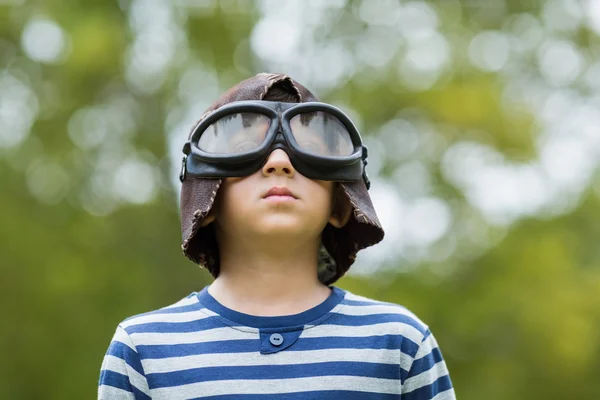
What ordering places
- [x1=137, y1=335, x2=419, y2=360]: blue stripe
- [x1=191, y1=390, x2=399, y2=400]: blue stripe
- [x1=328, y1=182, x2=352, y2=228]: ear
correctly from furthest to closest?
[x1=328, y1=182, x2=352, y2=228]: ear, [x1=137, y1=335, x2=419, y2=360]: blue stripe, [x1=191, y1=390, x2=399, y2=400]: blue stripe

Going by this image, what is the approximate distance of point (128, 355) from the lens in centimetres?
289

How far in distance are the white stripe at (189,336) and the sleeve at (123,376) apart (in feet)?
0.14

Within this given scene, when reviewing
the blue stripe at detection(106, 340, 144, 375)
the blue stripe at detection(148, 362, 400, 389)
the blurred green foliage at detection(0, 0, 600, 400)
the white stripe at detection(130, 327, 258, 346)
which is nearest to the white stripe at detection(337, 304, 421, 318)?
the blue stripe at detection(148, 362, 400, 389)

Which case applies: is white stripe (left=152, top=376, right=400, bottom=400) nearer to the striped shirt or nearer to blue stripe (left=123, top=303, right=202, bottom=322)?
the striped shirt

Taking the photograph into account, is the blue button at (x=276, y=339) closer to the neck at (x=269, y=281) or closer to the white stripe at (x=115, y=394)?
the neck at (x=269, y=281)

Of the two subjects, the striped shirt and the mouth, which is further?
the mouth

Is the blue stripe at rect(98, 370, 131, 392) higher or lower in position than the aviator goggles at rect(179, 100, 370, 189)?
lower

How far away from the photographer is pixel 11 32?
458 inches

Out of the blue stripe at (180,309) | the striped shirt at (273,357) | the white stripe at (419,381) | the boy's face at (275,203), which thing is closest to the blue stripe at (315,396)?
the striped shirt at (273,357)

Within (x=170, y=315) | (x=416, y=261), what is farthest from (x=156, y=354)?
(x=416, y=261)

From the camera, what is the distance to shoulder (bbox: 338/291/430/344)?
2979mm

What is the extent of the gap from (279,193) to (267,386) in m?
0.61

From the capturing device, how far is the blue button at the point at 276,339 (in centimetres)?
286

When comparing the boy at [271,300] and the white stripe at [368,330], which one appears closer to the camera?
the boy at [271,300]
